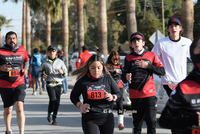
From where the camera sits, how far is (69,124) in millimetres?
8609

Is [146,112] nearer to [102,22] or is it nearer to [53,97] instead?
[53,97]

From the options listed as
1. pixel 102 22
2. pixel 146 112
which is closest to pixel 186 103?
pixel 146 112

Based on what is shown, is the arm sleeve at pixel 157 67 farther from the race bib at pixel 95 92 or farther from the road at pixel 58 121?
the road at pixel 58 121

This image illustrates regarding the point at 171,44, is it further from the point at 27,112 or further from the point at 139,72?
the point at 27,112

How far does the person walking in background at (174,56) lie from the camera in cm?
581

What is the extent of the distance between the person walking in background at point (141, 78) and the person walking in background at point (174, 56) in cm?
17

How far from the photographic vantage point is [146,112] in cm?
564

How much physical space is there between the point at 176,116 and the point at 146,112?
290cm

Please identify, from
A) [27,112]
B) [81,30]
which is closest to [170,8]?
[81,30]

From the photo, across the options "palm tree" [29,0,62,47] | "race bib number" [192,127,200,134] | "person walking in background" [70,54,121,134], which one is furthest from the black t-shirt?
"palm tree" [29,0,62,47]

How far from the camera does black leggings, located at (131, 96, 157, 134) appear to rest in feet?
18.3

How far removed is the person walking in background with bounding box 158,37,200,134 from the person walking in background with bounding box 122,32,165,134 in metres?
2.86

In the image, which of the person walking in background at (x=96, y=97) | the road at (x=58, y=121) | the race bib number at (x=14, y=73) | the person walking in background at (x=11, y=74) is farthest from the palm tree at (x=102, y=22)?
the person walking in background at (x=96, y=97)

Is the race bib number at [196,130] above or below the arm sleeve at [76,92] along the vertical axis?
below
